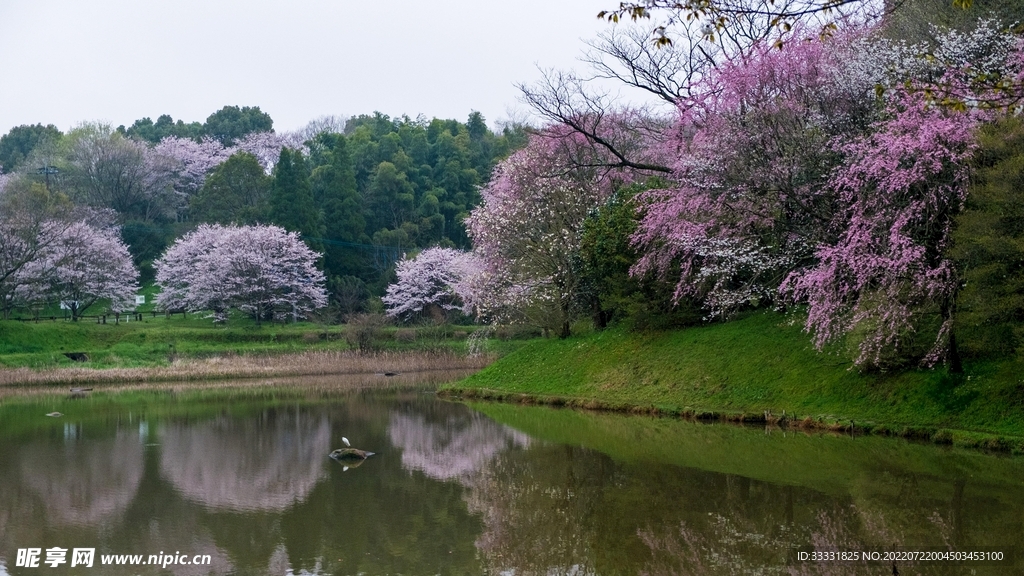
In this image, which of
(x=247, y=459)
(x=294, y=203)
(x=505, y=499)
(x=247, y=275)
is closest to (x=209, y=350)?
(x=247, y=275)

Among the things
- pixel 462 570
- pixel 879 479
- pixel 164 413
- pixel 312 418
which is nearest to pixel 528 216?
pixel 312 418

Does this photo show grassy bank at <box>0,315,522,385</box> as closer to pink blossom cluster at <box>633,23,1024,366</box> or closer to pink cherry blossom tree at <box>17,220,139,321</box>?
pink cherry blossom tree at <box>17,220,139,321</box>

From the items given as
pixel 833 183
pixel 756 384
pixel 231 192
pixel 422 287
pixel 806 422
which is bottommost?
pixel 806 422

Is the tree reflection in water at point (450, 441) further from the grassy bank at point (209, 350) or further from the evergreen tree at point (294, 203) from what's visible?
the evergreen tree at point (294, 203)

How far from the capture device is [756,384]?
18.3m

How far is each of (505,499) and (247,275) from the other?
135ft

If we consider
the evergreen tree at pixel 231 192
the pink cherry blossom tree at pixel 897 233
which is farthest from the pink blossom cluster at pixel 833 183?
the evergreen tree at pixel 231 192

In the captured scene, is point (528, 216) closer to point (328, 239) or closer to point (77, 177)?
point (328, 239)

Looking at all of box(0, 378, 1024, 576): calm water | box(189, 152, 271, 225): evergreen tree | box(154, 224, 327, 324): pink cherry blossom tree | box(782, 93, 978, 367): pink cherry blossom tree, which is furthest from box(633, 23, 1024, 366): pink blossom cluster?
box(189, 152, 271, 225): evergreen tree

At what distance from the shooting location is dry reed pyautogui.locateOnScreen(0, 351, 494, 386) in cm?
3234

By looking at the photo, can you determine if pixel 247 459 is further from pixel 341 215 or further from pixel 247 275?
pixel 341 215

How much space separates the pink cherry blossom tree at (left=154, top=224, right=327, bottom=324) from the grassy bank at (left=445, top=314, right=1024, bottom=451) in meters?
25.8

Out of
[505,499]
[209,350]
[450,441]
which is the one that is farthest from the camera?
[209,350]

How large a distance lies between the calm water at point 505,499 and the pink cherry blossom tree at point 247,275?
103ft
